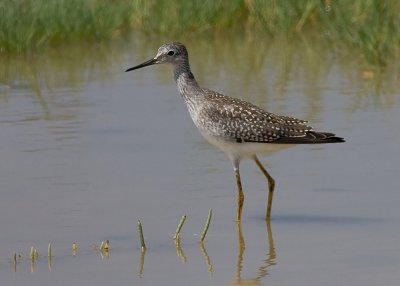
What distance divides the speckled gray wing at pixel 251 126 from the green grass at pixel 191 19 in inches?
206

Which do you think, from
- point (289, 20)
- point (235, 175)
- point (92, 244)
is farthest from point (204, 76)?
point (92, 244)

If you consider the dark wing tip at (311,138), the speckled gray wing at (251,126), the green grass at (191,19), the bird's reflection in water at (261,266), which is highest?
the green grass at (191,19)

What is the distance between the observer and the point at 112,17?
55.9ft

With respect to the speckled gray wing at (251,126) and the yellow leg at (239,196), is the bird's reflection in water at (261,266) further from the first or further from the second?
the speckled gray wing at (251,126)

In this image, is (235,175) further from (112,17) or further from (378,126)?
(112,17)

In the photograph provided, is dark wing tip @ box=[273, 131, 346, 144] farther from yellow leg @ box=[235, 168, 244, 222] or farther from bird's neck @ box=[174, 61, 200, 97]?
bird's neck @ box=[174, 61, 200, 97]

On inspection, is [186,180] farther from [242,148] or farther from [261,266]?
[261,266]

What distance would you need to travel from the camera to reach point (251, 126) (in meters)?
9.26

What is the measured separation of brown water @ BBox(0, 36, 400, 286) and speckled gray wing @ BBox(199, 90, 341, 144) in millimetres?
512

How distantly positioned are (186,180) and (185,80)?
80 cm

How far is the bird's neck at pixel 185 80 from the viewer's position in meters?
9.75

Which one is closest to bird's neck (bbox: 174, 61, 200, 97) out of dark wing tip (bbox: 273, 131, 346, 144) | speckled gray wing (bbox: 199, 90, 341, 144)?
speckled gray wing (bbox: 199, 90, 341, 144)

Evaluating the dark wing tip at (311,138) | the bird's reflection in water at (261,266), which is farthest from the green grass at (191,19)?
the bird's reflection in water at (261,266)

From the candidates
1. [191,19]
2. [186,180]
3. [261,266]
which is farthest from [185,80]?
[191,19]
